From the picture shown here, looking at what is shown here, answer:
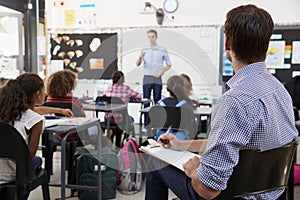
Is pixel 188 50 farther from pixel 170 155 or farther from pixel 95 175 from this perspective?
pixel 170 155

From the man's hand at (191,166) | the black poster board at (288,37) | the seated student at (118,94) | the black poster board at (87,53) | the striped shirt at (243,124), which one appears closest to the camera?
the striped shirt at (243,124)

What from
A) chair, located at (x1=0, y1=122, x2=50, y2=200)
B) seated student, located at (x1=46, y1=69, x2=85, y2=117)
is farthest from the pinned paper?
chair, located at (x1=0, y1=122, x2=50, y2=200)

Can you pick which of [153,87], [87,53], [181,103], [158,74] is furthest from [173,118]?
[87,53]

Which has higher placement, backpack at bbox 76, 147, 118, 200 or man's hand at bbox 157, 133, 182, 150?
man's hand at bbox 157, 133, 182, 150

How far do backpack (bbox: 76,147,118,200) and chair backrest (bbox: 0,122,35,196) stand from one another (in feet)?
2.78

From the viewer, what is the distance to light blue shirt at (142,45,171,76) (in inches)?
199

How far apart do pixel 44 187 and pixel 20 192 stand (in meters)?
0.25

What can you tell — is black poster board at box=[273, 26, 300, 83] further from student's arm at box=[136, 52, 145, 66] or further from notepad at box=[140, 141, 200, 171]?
notepad at box=[140, 141, 200, 171]

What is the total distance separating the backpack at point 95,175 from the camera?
7.97 feet

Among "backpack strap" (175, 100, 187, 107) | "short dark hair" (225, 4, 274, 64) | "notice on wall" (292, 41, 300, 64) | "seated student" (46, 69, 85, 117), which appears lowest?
"backpack strap" (175, 100, 187, 107)

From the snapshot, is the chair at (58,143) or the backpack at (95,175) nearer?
the backpack at (95,175)

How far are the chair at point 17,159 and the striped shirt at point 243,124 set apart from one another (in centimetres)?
94

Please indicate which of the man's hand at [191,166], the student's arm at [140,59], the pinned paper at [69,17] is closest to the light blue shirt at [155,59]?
the student's arm at [140,59]

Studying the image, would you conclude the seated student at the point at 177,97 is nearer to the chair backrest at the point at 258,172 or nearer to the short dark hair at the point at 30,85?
the short dark hair at the point at 30,85
